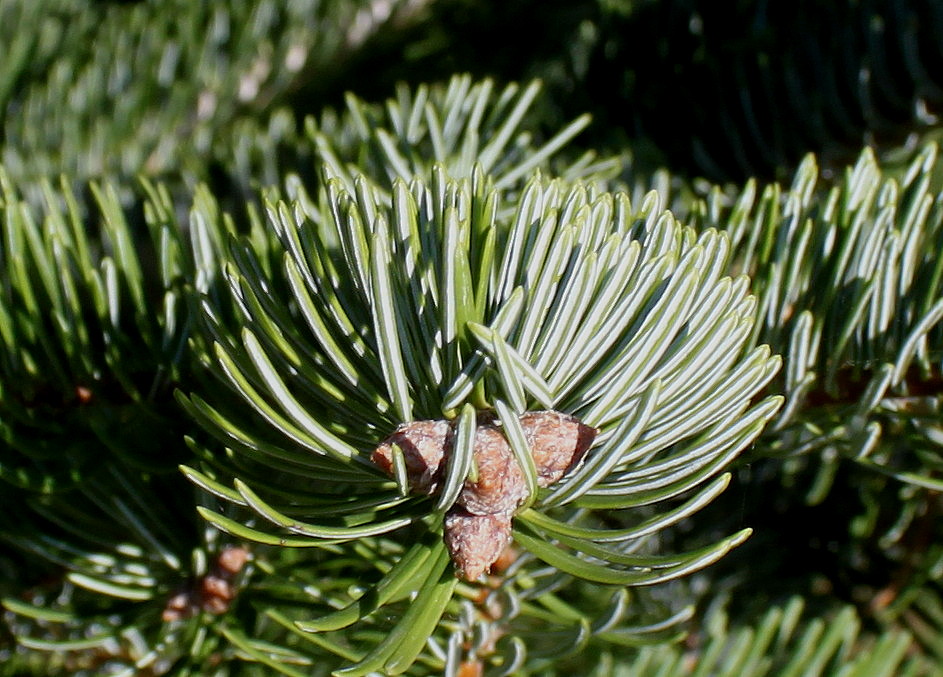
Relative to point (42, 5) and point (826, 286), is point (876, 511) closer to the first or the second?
point (826, 286)

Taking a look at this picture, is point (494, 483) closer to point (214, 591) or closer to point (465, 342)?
point (465, 342)

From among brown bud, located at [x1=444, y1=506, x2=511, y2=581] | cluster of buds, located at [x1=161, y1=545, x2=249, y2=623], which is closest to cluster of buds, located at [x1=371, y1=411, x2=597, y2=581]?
brown bud, located at [x1=444, y1=506, x2=511, y2=581]

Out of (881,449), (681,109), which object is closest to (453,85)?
(681,109)

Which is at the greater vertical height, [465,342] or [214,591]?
[465,342]

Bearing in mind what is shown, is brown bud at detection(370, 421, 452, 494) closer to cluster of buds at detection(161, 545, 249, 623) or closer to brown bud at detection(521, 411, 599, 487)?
brown bud at detection(521, 411, 599, 487)

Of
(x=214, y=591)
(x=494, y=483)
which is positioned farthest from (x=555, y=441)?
(x=214, y=591)

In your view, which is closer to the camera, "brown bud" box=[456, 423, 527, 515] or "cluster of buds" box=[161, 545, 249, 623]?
"brown bud" box=[456, 423, 527, 515]

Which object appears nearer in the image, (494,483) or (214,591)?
(494,483)
